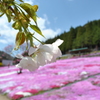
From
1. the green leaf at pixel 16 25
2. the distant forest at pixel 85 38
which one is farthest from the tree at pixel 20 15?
the distant forest at pixel 85 38

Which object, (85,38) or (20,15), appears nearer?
(20,15)

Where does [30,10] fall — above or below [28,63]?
above

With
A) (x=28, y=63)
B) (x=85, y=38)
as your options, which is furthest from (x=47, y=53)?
(x=85, y=38)

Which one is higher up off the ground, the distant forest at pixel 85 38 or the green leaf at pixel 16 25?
the distant forest at pixel 85 38

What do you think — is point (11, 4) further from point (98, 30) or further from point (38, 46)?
point (98, 30)

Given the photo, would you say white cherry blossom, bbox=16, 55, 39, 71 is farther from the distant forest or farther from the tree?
the distant forest

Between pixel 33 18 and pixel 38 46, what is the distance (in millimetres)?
75

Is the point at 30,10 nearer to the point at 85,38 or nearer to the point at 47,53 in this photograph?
the point at 47,53

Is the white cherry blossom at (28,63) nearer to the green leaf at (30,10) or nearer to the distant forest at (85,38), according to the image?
the green leaf at (30,10)

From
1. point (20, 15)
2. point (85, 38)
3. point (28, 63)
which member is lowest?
point (28, 63)

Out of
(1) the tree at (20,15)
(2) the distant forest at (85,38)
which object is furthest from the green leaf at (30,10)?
(2) the distant forest at (85,38)

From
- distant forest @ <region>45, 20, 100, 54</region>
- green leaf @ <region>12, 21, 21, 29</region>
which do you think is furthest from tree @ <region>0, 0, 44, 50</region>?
distant forest @ <region>45, 20, 100, 54</region>

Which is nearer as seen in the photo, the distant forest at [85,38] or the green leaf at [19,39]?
the green leaf at [19,39]

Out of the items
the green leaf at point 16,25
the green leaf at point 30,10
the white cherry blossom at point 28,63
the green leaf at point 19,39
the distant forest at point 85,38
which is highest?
the distant forest at point 85,38
